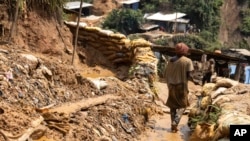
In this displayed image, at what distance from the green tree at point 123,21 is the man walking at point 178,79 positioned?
2899cm

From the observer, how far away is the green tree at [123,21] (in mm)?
36697

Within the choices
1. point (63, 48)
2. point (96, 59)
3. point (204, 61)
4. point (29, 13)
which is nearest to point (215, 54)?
point (204, 61)

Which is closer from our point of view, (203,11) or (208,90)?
(208,90)

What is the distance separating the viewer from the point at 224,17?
156ft

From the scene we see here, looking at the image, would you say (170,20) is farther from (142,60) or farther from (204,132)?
(204,132)

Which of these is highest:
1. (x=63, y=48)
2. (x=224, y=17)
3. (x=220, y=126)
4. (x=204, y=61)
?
(x=220, y=126)

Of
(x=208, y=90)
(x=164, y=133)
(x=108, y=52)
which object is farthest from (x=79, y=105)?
(x=108, y=52)

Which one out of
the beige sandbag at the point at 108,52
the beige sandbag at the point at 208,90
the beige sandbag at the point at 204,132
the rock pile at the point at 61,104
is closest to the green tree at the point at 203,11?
the beige sandbag at the point at 108,52

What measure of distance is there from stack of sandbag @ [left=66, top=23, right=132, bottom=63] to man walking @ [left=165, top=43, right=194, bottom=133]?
511 cm

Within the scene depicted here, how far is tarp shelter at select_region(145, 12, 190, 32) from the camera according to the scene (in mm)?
39469

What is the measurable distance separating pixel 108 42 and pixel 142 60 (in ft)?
7.33

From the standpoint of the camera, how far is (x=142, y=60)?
10750 millimetres

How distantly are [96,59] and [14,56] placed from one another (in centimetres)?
610

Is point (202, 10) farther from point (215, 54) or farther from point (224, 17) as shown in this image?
point (215, 54)
